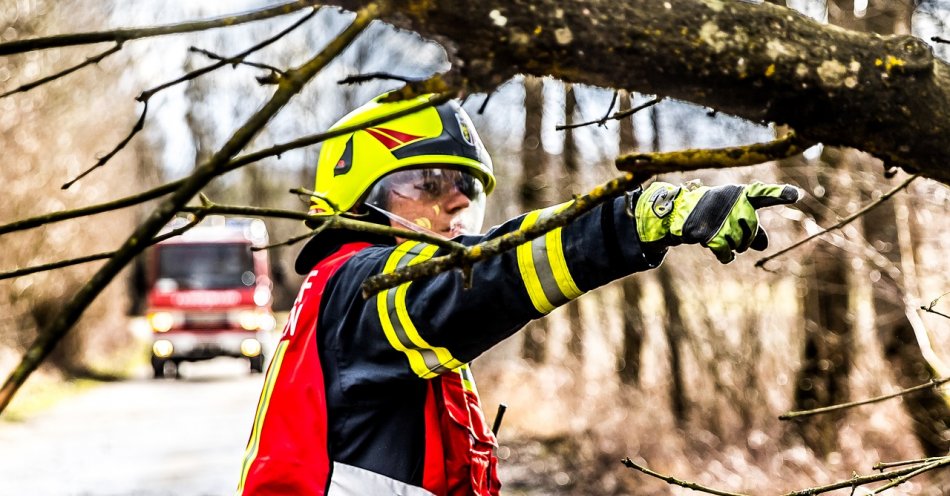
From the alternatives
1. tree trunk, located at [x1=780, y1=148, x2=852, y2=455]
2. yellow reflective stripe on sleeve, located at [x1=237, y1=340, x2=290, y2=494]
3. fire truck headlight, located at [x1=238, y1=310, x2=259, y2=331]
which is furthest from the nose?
fire truck headlight, located at [x1=238, y1=310, x2=259, y2=331]

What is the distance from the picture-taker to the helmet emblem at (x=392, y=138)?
2.99 meters

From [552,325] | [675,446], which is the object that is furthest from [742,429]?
[552,325]

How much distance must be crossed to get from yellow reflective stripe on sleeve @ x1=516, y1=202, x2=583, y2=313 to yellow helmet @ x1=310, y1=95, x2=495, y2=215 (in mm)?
971

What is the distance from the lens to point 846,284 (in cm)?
804

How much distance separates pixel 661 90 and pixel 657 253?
0.43 meters

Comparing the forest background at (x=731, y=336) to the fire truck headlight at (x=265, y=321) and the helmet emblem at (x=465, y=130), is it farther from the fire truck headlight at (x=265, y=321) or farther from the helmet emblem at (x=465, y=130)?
the fire truck headlight at (x=265, y=321)

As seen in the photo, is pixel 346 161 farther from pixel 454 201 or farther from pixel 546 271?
pixel 546 271

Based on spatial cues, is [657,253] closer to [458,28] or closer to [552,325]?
[458,28]

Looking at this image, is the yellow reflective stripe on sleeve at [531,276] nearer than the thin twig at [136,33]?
No

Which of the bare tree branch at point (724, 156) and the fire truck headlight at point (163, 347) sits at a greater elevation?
the bare tree branch at point (724, 156)

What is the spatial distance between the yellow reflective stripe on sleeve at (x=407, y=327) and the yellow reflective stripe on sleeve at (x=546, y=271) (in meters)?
0.25

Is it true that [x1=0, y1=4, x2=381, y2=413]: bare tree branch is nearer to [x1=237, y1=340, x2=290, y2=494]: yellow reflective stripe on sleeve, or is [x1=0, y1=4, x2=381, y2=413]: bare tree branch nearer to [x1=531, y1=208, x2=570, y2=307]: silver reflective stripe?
[x1=531, y1=208, x2=570, y2=307]: silver reflective stripe

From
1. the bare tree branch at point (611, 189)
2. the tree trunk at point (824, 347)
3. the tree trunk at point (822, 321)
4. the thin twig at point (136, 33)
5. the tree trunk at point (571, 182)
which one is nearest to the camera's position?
the thin twig at point (136, 33)

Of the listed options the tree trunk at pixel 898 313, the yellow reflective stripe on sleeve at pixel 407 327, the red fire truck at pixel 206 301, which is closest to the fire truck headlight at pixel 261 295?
the red fire truck at pixel 206 301
